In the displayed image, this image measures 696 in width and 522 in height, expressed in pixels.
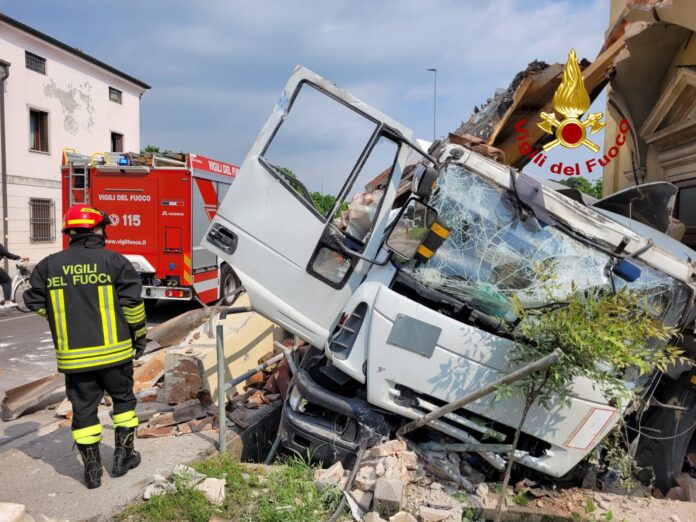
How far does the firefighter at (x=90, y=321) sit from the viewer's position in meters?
3.29

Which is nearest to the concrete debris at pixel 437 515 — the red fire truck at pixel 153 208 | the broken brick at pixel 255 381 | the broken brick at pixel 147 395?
the broken brick at pixel 255 381

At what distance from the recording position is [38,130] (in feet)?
58.1

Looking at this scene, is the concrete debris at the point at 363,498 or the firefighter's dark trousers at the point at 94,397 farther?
the firefighter's dark trousers at the point at 94,397

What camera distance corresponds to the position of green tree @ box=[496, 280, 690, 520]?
8.49 feet

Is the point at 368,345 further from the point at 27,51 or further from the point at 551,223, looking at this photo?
the point at 27,51

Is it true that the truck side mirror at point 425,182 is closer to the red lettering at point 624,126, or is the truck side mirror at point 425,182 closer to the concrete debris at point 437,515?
the concrete debris at point 437,515

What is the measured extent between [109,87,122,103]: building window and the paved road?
44.6 ft

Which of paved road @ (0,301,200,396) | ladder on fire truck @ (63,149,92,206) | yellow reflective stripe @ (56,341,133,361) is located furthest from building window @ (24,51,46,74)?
yellow reflective stripe @ (56,341,133,361)

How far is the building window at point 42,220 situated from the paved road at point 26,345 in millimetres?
7911

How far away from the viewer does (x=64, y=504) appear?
315 cm

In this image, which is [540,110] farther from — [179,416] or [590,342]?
[179,416]

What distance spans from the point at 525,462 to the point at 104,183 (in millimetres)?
8230

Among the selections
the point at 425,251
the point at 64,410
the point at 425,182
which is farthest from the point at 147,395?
the point at 425,182

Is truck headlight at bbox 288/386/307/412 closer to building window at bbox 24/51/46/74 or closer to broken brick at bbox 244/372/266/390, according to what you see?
broken brick at bbox 244/372/266/390
